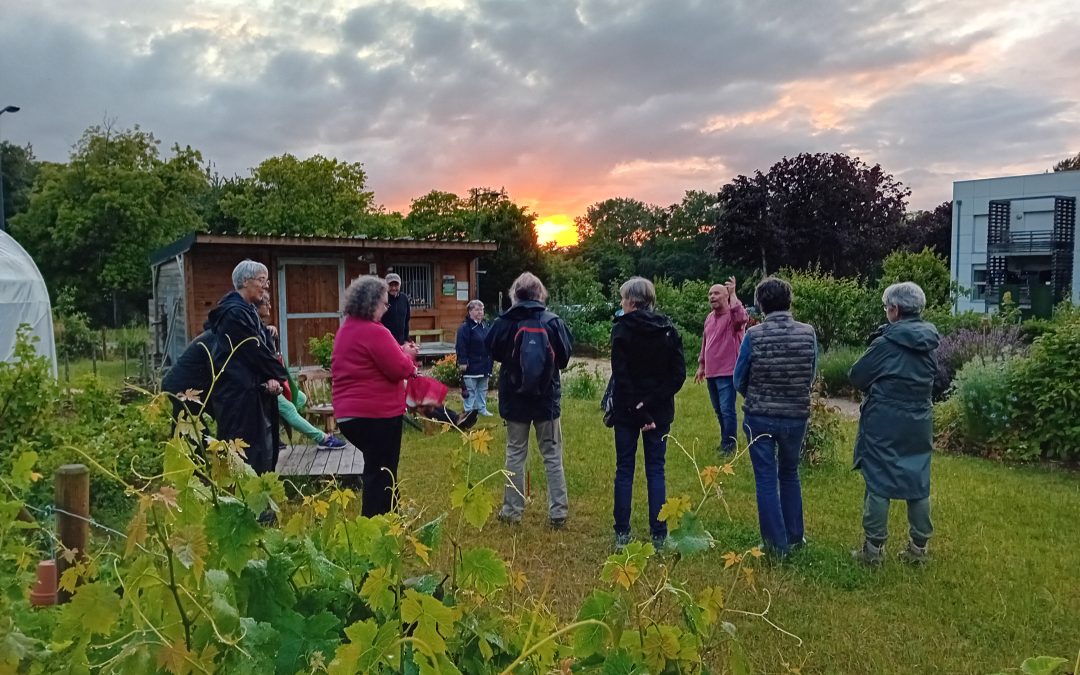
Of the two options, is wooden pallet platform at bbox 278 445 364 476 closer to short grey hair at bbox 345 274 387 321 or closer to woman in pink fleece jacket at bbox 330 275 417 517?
woman in pink fleece jacket at bbox 330 275 417 517

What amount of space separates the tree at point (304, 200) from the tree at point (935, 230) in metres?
28.0

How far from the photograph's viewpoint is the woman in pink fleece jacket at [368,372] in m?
4.54

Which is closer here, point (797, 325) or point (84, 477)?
point (84, 477)

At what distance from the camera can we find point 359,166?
42.1m

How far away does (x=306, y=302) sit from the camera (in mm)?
16234

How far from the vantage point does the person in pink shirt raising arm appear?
7309 mm

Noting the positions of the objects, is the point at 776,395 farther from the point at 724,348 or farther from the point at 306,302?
the point at 306,302

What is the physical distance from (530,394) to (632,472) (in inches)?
35.1

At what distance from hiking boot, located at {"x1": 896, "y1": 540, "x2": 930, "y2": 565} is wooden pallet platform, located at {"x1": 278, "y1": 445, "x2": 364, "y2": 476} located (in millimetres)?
4263

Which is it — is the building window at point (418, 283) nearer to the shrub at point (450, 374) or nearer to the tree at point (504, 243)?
the shrub at point (450, 374)

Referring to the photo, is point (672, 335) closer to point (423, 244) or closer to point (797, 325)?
point (797, 325)

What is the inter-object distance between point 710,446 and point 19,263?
10411 mm

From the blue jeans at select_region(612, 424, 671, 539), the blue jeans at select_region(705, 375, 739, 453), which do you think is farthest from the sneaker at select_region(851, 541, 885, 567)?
the blue jeans at select_region(705, 375, 739, 453)

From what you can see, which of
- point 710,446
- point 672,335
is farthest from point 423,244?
point 672,335
